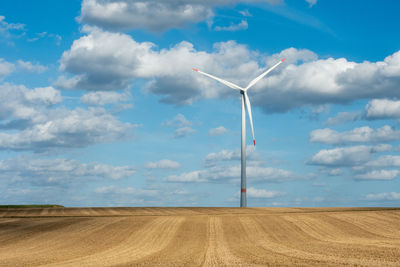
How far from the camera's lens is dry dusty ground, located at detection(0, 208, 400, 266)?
24.2 meters

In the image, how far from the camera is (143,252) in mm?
29062

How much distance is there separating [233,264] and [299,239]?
15.2 metres

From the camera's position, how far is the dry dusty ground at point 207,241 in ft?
79.6

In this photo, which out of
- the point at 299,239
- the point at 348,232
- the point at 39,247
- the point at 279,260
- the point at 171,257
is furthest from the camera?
the point at 348,232

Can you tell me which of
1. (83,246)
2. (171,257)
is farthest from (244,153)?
(171,257)

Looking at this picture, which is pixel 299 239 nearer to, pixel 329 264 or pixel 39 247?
pixel 329 264

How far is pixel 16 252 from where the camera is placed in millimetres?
30828

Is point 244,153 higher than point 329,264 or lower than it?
higher

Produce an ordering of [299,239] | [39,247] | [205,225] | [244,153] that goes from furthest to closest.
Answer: [244,153] → [205,225] → [299,239] → [39,247]

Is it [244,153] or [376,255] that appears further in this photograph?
[244,153]

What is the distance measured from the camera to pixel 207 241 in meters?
33.9

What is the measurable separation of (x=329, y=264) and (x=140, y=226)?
26014mm

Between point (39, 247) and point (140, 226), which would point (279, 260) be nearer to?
point (39, 247)

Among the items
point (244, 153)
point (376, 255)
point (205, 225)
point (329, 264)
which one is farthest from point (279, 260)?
point (244, 153)
